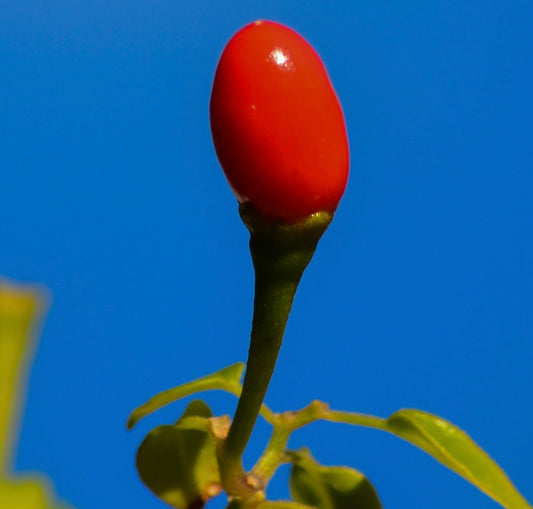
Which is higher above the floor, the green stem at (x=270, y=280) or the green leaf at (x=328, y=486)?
the green stem at (x=270, y=280)

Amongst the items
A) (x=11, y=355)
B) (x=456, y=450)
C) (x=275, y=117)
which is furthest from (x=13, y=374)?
(x=456, y=450)

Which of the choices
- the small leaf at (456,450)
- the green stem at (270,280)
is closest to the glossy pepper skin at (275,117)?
the green stem at (270,280)

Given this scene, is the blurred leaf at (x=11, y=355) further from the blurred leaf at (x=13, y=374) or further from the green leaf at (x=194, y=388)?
the green leaf at (x=194, y=388)

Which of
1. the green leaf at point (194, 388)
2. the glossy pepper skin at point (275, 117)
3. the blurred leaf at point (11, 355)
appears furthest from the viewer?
→ the green leaf at point (194, 388)

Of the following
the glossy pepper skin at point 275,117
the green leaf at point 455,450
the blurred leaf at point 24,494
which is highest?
the glossy pepper skin at point 275,117

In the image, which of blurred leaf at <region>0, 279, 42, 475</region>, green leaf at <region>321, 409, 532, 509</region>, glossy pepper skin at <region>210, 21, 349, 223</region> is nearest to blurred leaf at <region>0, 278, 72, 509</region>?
blurred leaf at <region>0, 279, 42, 475</region>

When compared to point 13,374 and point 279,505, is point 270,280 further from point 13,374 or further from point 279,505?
point 13,374
